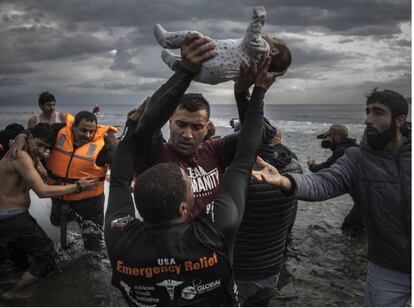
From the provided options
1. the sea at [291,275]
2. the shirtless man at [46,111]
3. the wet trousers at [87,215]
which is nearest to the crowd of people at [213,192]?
the sea at [291,275]

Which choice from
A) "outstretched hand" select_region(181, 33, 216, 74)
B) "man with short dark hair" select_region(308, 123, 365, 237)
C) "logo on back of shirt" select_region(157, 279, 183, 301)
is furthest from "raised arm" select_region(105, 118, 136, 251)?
"man with short dark hair" select_region(308, 123, 365, 237)

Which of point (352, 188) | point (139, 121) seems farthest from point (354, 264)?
point (139, 121)

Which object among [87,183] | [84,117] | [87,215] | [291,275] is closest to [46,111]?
[84,117]

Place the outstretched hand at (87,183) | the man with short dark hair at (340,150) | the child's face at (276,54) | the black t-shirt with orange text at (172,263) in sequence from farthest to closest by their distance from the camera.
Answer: the man with short dark hair at (340,150)
the outstretched hand at (87,183)
the child's face at (276,54)
the black t-shirt with orange text at (172,263)

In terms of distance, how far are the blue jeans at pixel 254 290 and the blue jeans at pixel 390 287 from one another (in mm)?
833

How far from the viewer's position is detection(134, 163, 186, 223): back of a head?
1898 mm

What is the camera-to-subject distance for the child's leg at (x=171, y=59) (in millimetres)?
2244

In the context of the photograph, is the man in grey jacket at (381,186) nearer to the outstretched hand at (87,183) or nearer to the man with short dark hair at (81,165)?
the outstretched hand at (87,183)

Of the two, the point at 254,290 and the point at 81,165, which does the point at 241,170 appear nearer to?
the point at 254,290

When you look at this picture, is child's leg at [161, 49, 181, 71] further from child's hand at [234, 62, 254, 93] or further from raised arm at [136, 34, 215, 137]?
child's hand at [234, 62, 254, 93]

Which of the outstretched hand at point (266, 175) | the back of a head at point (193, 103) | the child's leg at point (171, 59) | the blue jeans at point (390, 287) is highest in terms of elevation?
the child's leg at point (171, 59)

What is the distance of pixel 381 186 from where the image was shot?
308 centimetres

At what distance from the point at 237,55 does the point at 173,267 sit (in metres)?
1.11

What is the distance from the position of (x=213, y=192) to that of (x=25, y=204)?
3472mm
